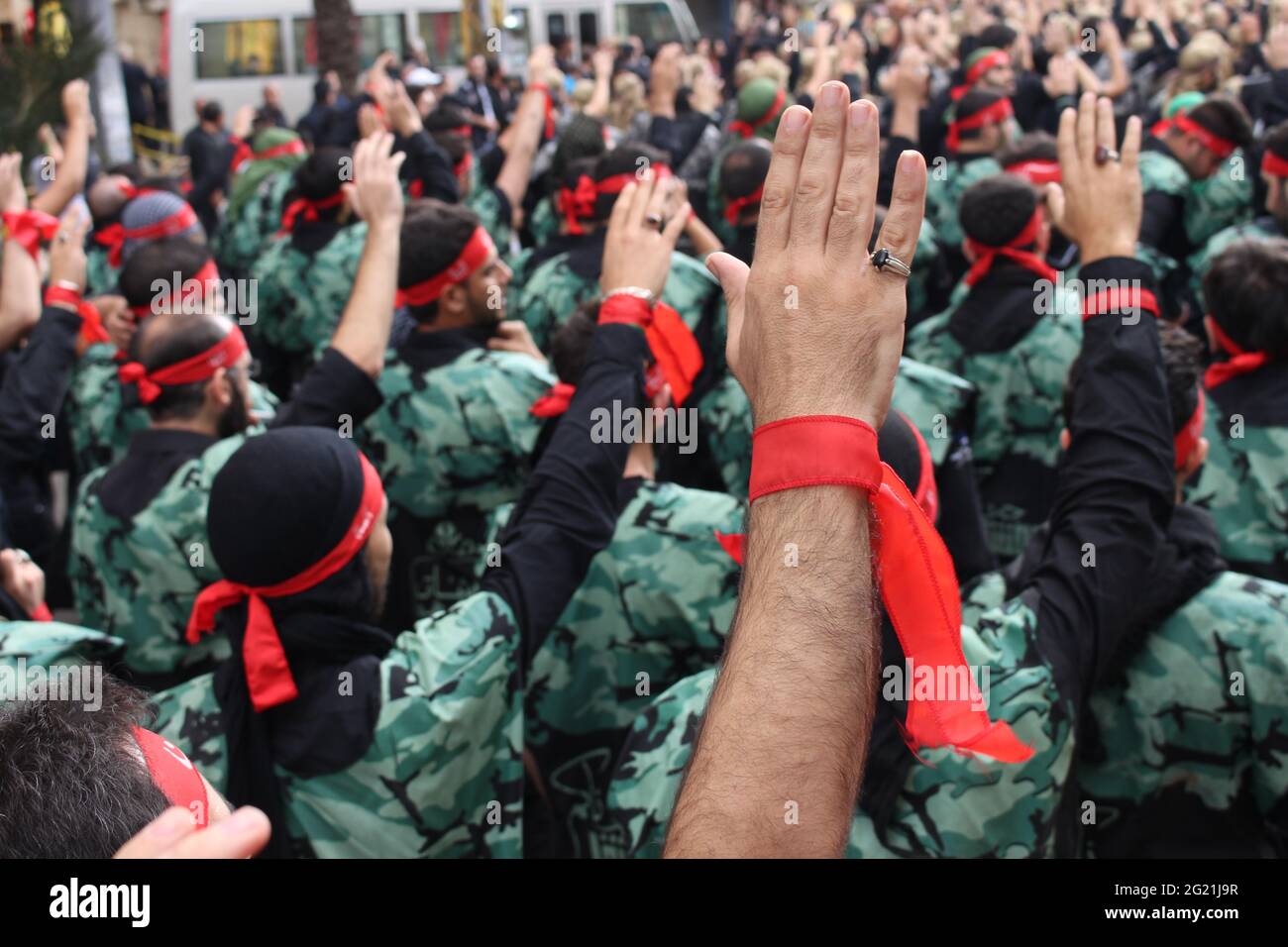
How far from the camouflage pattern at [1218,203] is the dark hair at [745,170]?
237 centimetres

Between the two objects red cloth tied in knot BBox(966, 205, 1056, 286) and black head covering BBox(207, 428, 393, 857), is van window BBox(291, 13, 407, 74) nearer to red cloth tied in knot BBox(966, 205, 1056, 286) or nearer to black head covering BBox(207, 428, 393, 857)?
red cloth tied in knot BBox(966, 205, 1056, 286)

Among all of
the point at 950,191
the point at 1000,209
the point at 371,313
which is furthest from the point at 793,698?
the point at 950,191

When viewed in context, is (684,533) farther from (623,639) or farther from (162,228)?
(162,228)

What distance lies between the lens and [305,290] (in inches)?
233

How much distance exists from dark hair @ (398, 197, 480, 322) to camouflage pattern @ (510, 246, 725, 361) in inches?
27.0

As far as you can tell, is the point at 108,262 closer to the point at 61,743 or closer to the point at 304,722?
the point at 304,722

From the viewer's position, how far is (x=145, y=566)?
122 inches

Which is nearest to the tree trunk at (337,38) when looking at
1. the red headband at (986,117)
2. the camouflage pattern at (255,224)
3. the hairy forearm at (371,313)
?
the camouflage pattern at (255,224)

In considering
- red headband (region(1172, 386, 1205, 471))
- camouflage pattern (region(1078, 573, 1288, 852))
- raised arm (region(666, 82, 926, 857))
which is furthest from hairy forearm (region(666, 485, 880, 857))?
red headband (region(1172, 386, 1205, 471))

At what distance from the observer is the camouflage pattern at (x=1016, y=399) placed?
4004mm

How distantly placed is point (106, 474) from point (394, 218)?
41.1 inches

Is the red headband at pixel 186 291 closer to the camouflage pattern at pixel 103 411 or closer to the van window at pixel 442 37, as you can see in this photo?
the camouflage pattern at pixel 103 411

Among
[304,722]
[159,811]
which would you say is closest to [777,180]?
[159,811]

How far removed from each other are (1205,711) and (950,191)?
4616mm
